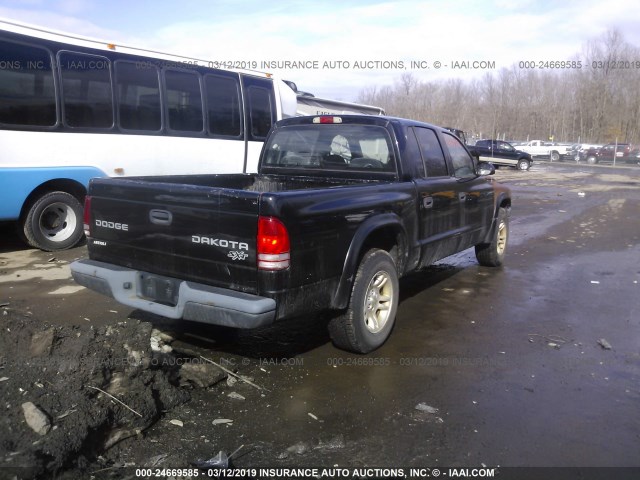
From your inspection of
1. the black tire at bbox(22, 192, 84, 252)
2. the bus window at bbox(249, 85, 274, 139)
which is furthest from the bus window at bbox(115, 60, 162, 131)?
the bus window at bbox(249, 85, 274, 139)

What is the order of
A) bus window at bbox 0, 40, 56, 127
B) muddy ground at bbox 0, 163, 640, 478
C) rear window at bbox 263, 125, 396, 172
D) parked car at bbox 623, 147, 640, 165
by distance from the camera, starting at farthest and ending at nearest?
1. parked car at bbox 623, 147, 640, 165
2. bus window at bbox 0, 40, 56, 127
3. rear window at bbox 263, 125, 396, 172
4. muddy ground at bbox 0, 163, 640, 478

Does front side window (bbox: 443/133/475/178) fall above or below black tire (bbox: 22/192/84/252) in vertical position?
above

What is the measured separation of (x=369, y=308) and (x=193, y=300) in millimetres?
1540

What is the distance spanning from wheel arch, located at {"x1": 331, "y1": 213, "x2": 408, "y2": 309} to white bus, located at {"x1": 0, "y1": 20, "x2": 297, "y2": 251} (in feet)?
16.9

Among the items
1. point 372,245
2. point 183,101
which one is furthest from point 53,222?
point 372,245

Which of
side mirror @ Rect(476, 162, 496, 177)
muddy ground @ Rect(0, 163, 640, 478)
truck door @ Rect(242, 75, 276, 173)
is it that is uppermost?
truck door @ Rect(242, 75, 276, 173)

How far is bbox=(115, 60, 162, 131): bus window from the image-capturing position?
8.44 meters

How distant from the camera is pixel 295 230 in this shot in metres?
3.57

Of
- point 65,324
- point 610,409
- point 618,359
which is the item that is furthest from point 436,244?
point 65,324

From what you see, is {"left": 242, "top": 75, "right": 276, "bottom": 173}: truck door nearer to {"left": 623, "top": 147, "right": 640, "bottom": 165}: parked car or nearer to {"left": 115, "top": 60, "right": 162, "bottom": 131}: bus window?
{"left": 115, "top": 60, "right": 162, "bottom": 131}: bus window

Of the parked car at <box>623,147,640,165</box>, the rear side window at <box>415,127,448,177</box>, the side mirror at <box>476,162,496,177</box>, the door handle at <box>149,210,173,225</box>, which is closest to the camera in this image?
the door handle at <box>149,210,173,225</box>

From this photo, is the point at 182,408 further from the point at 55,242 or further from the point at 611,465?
the point at 55,242

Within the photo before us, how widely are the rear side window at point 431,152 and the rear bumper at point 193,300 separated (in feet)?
8.97

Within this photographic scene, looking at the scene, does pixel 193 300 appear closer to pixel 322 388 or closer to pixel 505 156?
pixel 322 388
